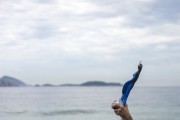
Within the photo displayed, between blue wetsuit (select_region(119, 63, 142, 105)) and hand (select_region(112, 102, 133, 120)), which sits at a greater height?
blue wetsuit (select_region(119, 63, 142, 105))

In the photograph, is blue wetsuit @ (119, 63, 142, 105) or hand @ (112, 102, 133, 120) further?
blue wetsuit @ (119, 63, 142, 105)

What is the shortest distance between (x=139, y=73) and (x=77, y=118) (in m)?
49.5

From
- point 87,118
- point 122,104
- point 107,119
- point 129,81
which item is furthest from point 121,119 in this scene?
point 87,118

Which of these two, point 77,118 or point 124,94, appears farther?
point 77,118

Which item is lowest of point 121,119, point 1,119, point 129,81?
point 1,119

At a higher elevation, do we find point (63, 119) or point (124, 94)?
point (124, 94)

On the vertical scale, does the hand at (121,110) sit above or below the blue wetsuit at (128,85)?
below

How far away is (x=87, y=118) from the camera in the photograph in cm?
5091

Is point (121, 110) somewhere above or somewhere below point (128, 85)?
below

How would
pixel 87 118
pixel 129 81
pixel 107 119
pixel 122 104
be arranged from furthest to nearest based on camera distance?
pixel 87 118 < pixel 107 119 < pixel 129 81 < pixel 122 104

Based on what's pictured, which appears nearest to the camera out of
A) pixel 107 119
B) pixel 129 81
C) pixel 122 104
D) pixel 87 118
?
pixel 122 104

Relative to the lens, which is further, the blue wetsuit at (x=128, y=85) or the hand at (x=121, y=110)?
the blue wetsuit at (x=128, y=85)

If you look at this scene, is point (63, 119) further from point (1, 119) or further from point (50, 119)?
point (1, 119)

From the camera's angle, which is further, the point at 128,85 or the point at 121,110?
the point at 128,85
